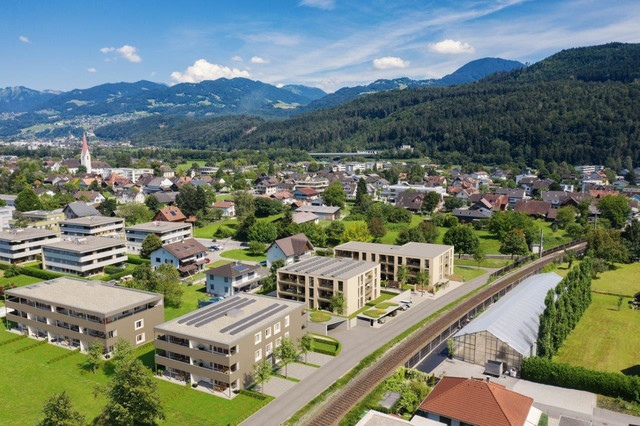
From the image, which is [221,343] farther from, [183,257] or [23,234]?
[23,234]

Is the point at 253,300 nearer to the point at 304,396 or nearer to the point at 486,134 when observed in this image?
the point at 304,396

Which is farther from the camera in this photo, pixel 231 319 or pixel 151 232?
pixel 151 232

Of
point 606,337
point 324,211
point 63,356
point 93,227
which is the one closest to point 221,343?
point 63,356

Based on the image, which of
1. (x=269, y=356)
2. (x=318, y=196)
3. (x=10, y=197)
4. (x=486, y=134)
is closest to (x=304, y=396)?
(x=269, y=356)

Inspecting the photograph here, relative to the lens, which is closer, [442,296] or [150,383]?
[150,383]

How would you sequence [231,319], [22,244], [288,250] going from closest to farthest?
[231,319] → [288,250] → [22,244]

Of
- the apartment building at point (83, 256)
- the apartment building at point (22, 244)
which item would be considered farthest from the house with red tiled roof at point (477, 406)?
the apartment building at point (22, 244)

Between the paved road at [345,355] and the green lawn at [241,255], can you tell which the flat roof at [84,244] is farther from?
the paved road at [345,355]
